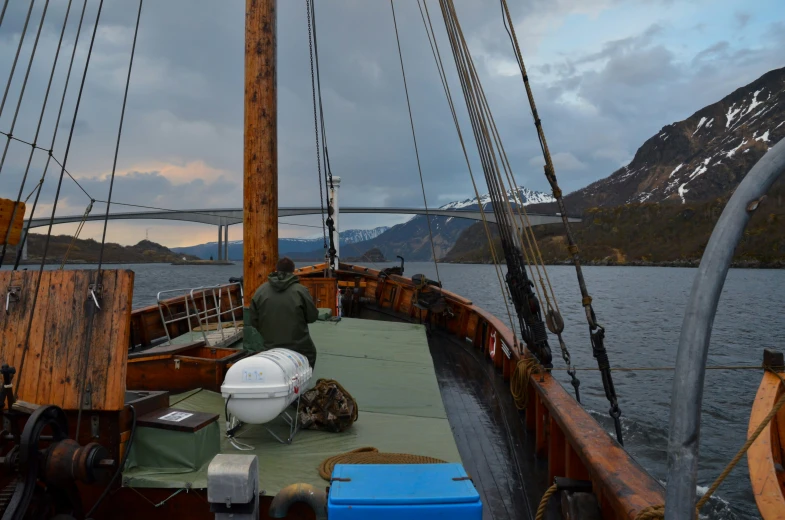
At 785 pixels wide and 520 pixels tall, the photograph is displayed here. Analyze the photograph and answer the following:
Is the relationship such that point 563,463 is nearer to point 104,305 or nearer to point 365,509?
point 365,509

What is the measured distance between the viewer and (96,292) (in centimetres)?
312

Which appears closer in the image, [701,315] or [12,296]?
[701,315]

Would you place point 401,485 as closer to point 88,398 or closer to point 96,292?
point 88,398

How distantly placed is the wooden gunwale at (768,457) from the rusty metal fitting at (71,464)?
365 cm

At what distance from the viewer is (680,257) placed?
10281 cm

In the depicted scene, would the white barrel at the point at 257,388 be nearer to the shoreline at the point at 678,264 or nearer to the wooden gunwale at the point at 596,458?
the wooden gunwale at the point at 596,458

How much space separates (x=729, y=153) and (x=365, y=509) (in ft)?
773

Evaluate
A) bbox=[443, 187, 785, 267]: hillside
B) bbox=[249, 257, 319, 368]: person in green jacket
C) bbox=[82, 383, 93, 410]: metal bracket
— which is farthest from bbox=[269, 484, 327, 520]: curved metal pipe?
bbox=[443, 187, 785, 267]: hillside

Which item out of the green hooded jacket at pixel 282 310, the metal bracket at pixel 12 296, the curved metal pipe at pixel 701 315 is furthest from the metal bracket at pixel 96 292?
the curved metal pipe at pixel 701 315

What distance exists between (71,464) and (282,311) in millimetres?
2137

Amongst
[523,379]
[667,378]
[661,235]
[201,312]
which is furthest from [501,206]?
[661,235]

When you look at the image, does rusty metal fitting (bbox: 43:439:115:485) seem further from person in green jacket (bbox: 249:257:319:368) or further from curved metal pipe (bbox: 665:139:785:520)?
curved metal pipe (bbox: 665:139:785:520)

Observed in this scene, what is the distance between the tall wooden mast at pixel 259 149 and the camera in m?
5.73

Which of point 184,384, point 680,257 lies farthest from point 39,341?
point 680,257
